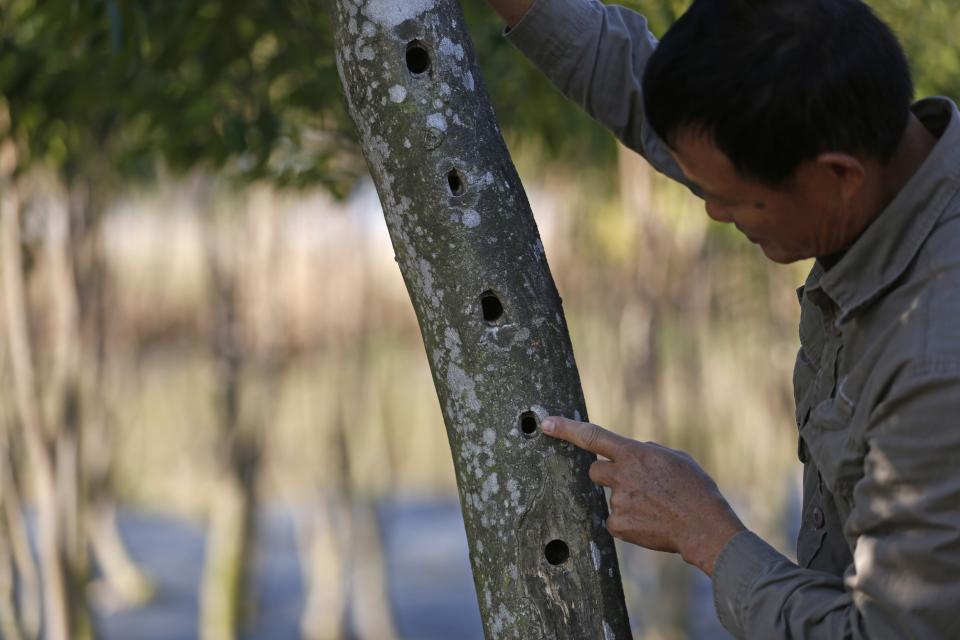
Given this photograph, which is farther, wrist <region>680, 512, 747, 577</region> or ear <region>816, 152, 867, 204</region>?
wrist <region>680, 512, 747, 577</region>

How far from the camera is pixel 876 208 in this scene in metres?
1.59

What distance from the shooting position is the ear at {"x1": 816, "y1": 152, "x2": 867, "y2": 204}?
150 cm

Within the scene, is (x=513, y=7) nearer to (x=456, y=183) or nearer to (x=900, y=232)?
(x=456, y=183)

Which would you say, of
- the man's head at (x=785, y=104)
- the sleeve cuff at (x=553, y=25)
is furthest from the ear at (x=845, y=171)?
the sleeve cuff at (x=553, y=25)

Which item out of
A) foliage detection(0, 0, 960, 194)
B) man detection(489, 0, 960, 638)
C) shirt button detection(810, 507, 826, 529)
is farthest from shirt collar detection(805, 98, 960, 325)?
foliage detection(0, 0, 960, 194)

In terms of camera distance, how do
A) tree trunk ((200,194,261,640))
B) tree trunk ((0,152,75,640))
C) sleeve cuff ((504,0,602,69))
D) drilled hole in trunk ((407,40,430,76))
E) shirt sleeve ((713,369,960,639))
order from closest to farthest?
shirt sleeve ((713,369,960,639))
drilled hole in trunk ((407,40,430,76))
sleeve cuff ((504,0,602,69))
tree trunk ((0,152,75,640))
tree trunk ((200,194,261,640))

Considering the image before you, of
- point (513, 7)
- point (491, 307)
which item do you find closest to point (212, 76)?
point (513, 7)

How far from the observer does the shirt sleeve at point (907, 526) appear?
1395mm

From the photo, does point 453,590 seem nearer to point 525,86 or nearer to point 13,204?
point 13,204

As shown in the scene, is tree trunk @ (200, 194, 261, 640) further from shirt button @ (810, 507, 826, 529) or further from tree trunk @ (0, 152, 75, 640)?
shirt button @ (810, 507, 826, 529)

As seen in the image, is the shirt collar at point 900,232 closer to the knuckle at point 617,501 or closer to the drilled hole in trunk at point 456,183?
the knuckle at point 617,501

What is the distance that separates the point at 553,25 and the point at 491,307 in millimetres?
621

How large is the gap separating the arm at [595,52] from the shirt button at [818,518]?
680mm

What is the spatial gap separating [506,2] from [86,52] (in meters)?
2.19
